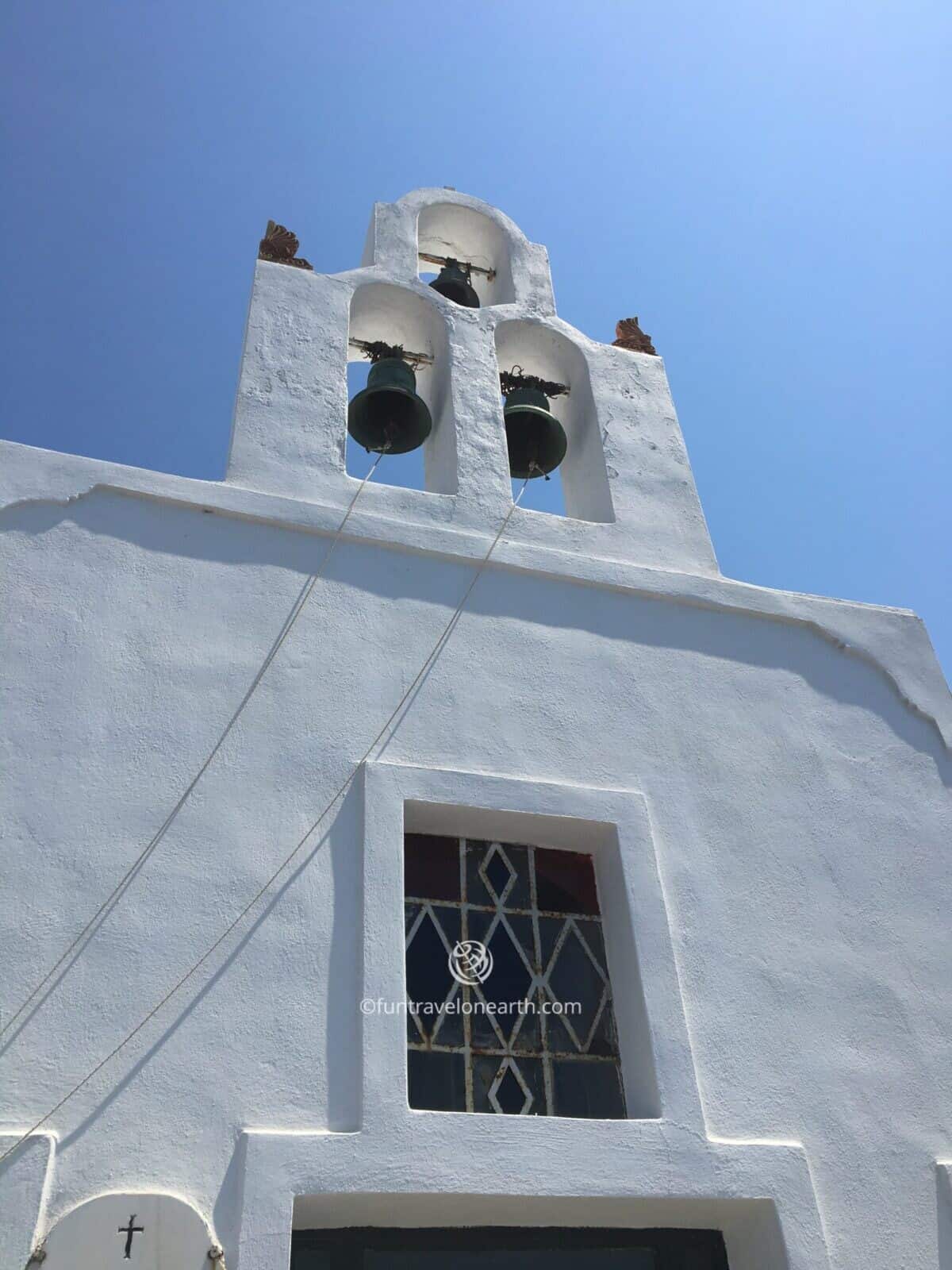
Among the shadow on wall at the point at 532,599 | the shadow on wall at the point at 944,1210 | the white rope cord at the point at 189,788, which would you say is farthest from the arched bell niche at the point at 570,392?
the shadow on wall at the point at 944,1210

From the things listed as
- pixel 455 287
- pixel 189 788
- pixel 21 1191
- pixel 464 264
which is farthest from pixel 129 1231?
pixel 464 264

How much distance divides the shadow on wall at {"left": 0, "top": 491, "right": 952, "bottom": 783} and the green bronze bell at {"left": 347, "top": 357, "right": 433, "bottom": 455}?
3.32 feet

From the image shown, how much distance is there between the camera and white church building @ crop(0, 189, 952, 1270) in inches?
131

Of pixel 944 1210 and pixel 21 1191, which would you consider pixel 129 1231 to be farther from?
pixel 944 1210

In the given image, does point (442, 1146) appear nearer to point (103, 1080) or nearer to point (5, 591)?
point (103, 1080)

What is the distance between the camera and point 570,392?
6227mm

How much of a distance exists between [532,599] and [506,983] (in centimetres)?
152

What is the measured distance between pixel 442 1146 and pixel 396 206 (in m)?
4.86

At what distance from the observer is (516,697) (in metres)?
4.48

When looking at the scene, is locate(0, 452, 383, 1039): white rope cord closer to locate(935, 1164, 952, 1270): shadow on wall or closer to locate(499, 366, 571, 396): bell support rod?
locate(499, 366, 571, 396): bell support rod

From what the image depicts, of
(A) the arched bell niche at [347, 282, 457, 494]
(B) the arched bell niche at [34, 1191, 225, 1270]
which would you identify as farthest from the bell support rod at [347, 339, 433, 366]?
(B) the arched bell niche at [34, 1191, 225, 1270]

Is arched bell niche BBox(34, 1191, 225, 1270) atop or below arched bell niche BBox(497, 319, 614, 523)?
below

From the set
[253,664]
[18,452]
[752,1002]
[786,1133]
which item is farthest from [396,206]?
[786,1133]

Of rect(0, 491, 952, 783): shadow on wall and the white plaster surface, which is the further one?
rect(0, 491, 952, 783): shadow on wall
